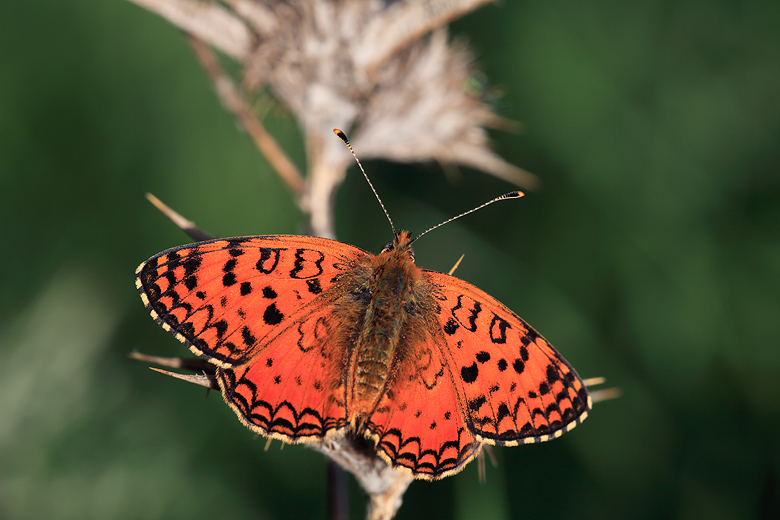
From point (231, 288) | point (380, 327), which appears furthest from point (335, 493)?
point (231, 288)

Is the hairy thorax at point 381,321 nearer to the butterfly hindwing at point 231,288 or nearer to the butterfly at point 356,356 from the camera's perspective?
the butterfly at point 356,356

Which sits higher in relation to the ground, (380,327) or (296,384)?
(380,327)

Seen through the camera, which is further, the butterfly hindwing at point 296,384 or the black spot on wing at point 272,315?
the black spot on wing at point 272,315

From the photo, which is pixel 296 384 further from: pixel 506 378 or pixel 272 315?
pixel 506 378

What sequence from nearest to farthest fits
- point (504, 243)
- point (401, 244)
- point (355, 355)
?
1. point (355, 355)
2. point (401, 244)
3. point (504, 243)

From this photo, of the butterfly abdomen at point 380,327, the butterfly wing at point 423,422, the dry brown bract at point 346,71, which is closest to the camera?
the butterfly wing at point 423,422

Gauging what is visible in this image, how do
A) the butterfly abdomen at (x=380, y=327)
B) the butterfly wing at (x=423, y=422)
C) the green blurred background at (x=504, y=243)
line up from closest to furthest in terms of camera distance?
the butterfly wing at (x=423, y=422) < the butterfly abdomen at (x=380, y=327) < the green blurred background at (x=504, y=243)

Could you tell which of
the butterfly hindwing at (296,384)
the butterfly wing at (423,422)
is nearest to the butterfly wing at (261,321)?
the butterfly hindwing at (296,384)

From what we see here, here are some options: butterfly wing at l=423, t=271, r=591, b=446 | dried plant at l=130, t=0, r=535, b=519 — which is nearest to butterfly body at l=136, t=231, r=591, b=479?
butterfly wing at l=423, t=271, r=591, b=446
